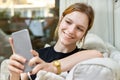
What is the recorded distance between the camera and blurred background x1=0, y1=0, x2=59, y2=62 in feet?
10.2

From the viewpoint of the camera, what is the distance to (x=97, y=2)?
2814 mm

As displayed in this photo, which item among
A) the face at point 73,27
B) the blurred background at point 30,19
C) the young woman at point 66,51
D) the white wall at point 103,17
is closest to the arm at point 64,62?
→ the young woman at point 66,51

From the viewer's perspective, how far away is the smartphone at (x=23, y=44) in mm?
990

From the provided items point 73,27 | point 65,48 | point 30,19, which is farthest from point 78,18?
point 30,19

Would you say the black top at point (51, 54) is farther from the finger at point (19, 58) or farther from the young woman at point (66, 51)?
the finger at point (19, 58)

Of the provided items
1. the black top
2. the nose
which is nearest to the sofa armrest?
the nose

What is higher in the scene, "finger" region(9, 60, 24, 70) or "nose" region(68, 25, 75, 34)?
"nose" region(68, 25, 75, 34)

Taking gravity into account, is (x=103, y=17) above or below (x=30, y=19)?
above

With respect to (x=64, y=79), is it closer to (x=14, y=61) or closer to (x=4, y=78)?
(x=14, y=61)

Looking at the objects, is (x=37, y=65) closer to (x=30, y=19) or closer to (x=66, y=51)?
(x=66, y=51)

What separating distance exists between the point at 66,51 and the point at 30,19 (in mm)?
1717

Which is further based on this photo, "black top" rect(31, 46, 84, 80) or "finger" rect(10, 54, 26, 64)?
"black top" rect(31, 46, 84, 80)

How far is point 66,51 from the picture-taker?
5.08 ft

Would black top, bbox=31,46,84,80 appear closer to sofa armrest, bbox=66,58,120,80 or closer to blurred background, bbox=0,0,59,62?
sofa armrest, bbox=66,58,120,80
